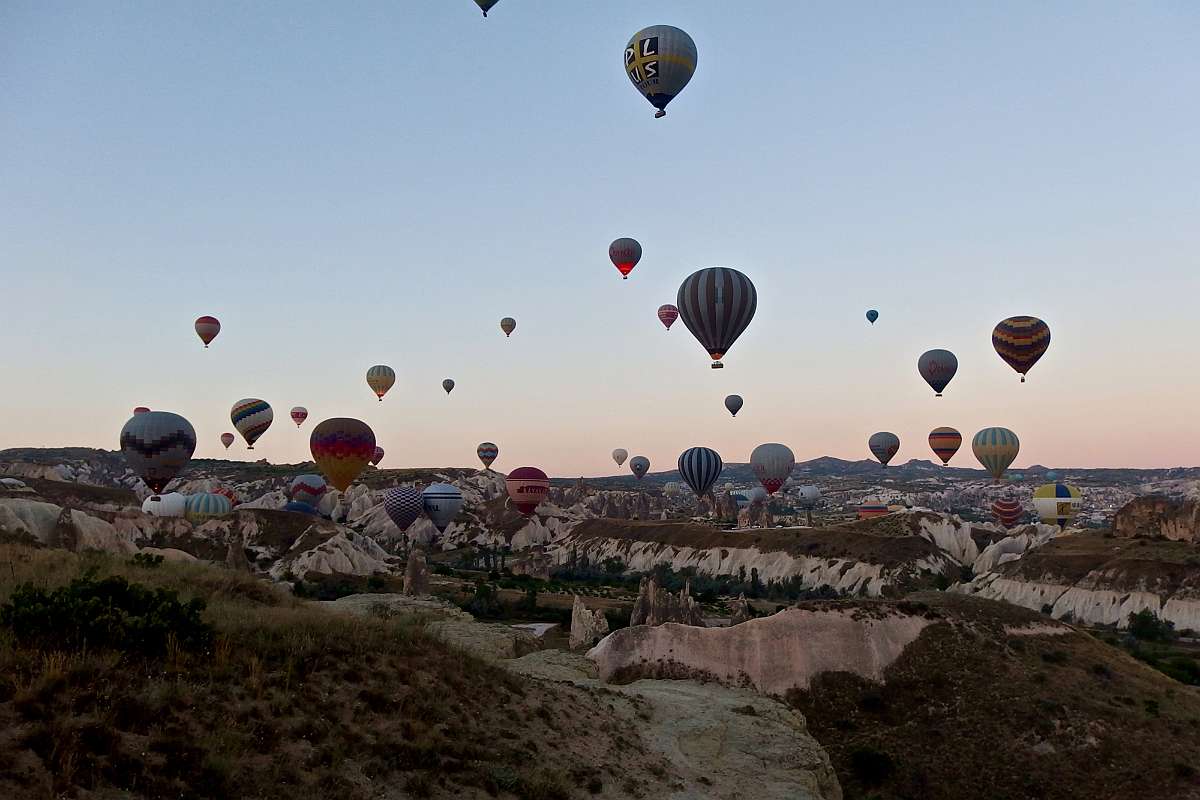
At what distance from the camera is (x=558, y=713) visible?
18.3 meters

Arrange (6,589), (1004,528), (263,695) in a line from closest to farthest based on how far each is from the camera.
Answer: (263,695)
(6,589)
(1004,528)

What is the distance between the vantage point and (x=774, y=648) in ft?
120

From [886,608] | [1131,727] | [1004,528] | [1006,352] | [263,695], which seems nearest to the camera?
[263,695]

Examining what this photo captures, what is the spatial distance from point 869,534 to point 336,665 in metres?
104

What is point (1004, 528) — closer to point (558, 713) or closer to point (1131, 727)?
point (1131, 727)

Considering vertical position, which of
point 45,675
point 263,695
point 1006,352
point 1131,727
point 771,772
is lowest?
point 1131,727

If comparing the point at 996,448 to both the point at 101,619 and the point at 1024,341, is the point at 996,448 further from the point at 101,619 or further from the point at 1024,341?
the point at 101,619

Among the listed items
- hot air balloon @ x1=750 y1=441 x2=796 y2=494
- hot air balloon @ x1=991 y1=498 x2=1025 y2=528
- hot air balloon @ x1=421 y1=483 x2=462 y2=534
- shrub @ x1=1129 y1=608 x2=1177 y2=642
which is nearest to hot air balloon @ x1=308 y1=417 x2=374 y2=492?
hot air balloon @ x1=421 y1=483 x2=462 y2=534

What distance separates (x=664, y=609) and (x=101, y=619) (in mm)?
42276

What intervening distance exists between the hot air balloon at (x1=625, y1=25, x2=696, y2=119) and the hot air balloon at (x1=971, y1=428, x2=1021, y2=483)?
7184 centimetres

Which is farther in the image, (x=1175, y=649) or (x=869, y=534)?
(x=869, y=534)

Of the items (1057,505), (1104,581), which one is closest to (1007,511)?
(1057,505)

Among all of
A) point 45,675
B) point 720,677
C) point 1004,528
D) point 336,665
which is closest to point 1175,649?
→ point 720,677

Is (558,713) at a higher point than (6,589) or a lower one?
lower
